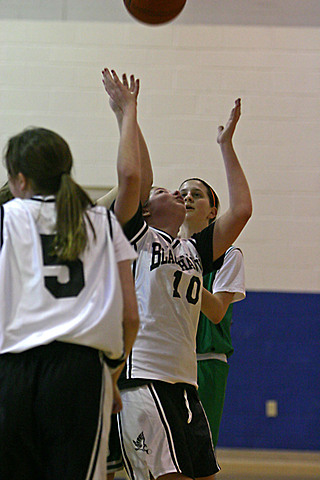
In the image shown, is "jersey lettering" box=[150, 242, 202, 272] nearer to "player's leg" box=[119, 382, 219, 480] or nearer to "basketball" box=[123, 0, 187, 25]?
"player's leg" box=[119, 382, 219, 480]

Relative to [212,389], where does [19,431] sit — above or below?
above

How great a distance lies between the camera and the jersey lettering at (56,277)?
151 cm

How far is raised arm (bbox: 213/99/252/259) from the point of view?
98.3 inches

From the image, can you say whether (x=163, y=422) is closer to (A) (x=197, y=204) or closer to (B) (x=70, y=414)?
(B) (x=70, y=414)

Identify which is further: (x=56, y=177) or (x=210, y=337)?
(x=210, y=337)

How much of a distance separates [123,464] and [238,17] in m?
4.78

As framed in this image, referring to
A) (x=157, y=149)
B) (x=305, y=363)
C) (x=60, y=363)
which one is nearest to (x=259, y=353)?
(x=305, y=363)

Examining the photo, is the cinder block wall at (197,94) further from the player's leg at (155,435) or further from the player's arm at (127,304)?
the player's arm at (127,304)

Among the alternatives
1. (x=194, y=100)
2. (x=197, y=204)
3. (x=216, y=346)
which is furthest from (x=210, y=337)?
(x=194, y=100)

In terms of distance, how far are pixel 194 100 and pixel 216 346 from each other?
316 cm

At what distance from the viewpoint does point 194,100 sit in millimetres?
5699

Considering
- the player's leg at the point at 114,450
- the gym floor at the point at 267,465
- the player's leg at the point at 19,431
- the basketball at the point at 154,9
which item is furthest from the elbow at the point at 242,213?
the gym floor at the point at 267,465

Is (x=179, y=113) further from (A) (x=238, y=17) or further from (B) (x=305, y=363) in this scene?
(B) (x=305, y=363)

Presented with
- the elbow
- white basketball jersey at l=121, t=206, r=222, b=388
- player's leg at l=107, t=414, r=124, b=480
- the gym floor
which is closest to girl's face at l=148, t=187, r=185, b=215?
white basketball jersey at l=121, t=206, r=222, b=388
